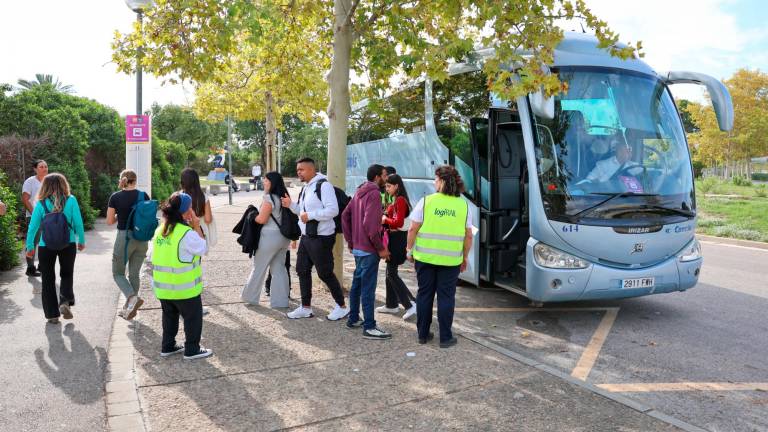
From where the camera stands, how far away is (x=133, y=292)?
7.06 m

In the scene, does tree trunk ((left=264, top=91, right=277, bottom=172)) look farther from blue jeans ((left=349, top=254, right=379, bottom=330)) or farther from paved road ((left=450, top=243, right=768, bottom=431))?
blue jeans ((left=349, top=254, right=379, bottom=330))

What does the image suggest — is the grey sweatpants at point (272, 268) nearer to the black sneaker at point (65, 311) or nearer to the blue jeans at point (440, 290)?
the black sneaker at point (65, 311)

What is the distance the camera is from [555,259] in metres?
6.73

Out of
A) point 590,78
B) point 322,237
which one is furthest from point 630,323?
point 322,237

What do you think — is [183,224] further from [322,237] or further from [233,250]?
[233,250]

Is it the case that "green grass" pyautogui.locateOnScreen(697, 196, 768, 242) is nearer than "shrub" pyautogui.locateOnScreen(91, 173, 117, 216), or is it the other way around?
"green grass" pyautogui.locateOnScreen(697, 196, 768, 242)

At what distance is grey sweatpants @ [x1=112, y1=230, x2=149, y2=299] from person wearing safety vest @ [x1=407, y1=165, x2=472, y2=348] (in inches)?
124

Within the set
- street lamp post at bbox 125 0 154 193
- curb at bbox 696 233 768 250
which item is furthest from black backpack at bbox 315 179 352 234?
curb at bbox 696 233 768 250

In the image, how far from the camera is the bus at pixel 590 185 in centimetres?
672

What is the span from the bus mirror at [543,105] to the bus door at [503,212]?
114 cm

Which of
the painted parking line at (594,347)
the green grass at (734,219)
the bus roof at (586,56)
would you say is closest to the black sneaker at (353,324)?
the painted parking line at (594,347)

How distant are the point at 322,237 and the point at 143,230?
6.58 feet

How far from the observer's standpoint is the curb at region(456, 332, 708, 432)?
4.31m

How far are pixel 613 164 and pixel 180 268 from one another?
4.67 m
